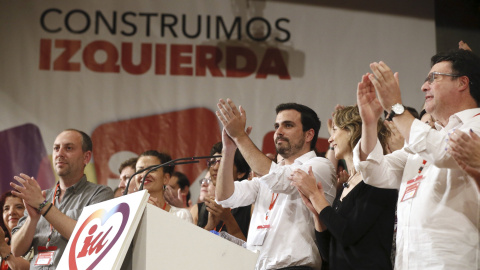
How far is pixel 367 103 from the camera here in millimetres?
2592

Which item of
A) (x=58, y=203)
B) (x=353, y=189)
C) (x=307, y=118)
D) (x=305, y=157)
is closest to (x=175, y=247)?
(x=353, y=189)

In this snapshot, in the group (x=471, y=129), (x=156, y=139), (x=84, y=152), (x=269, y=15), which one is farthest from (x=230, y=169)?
(x=269, y=15)

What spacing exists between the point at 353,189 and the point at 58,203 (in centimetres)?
192

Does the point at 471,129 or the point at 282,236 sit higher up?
the point at 471,129

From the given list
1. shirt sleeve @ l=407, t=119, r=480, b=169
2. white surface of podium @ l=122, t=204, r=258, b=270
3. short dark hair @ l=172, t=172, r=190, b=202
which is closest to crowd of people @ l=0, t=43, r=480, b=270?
shirt sleeve @ l=407, t=119, r=480, b=169

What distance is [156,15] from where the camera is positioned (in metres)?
6.27

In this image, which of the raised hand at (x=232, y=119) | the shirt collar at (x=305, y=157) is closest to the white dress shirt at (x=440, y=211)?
the shirt collar at (x=305, y=157)

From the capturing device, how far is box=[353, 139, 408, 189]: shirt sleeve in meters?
2.60

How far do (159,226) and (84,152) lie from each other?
202cm

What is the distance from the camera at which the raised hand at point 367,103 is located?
8.45 ft

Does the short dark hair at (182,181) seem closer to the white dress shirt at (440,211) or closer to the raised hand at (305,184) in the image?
the raised hand at (305,184)

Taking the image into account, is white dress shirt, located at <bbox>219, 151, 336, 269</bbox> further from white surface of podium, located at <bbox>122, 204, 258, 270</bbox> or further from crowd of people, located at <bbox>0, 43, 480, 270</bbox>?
white surface of podium, located at <bbox>122, 204, 258, 270</bbox>

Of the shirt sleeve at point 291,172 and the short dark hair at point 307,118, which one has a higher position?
the short dark hair at point 307,118

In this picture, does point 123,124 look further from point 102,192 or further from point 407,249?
point 407,249
